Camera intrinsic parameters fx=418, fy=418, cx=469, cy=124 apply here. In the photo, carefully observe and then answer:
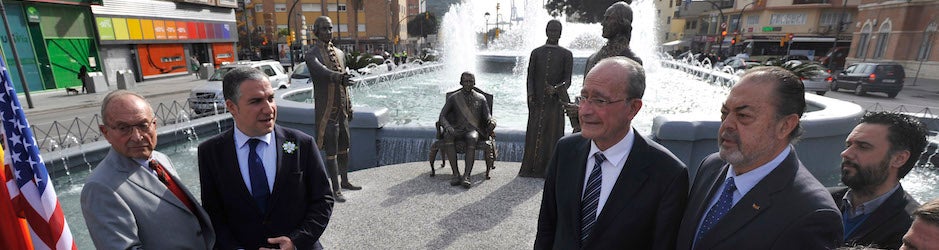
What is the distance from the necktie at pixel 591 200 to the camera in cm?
202

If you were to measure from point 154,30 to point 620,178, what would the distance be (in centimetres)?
3093

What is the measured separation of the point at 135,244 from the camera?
192 cm

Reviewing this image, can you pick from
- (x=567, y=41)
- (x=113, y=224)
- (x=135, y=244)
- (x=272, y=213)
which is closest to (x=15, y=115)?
(x=113, y=224)

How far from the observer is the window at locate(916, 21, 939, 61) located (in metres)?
24.7

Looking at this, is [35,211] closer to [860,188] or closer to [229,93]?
[229,93]

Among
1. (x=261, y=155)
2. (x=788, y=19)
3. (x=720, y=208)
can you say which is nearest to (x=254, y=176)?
(x=261, y=155)

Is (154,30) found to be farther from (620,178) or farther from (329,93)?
(620,178)

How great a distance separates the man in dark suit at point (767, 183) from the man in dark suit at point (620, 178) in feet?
0.64

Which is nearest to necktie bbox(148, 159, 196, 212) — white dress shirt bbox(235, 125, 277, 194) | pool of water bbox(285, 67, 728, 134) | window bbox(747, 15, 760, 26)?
white dress shirt bbox(235, 125, 277, 194)

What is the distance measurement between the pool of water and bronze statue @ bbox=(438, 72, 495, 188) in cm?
147

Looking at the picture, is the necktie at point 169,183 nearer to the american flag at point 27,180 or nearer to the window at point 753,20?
the american flag at point 27,180

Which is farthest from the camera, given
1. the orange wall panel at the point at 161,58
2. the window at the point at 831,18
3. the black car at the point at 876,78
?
the window at the point at 831,18

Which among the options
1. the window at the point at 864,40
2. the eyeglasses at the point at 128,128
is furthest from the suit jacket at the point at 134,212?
the window at the point at 864,40

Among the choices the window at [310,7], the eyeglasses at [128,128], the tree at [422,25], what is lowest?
the eyeglasses at [128,128]
